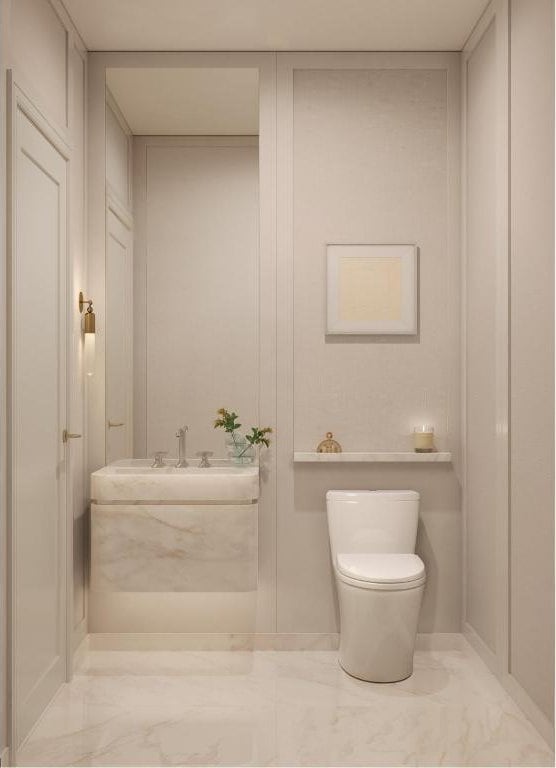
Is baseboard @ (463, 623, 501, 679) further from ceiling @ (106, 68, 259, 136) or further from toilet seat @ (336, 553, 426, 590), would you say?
ceiling @ (106, 68, 259, 136)

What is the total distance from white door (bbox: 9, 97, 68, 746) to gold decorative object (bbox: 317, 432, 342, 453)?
108 centimetres

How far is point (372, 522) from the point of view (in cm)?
281

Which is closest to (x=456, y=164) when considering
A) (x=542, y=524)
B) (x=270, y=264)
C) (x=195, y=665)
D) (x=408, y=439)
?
(x=270, y=264)

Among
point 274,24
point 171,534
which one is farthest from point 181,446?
point 274,24

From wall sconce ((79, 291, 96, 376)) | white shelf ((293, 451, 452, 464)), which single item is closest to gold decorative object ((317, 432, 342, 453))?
white shelf ((293, 451, 452, 464))

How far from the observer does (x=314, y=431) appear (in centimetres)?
295

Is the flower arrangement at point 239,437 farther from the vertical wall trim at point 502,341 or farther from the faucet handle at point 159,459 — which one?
the vertical wall trim at point 502,341

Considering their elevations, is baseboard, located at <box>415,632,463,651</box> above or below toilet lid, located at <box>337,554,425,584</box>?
below

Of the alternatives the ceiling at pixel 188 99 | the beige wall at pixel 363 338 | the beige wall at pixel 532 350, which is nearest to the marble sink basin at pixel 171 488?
the beige wall at pixel 363 338

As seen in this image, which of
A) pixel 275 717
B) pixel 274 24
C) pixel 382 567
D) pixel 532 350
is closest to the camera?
pixel 532 350

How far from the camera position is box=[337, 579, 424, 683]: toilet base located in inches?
98.3

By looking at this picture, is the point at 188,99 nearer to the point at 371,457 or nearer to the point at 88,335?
the point at 88,335

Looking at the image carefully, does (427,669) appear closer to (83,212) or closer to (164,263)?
(164,263)

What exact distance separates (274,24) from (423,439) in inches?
72.6
